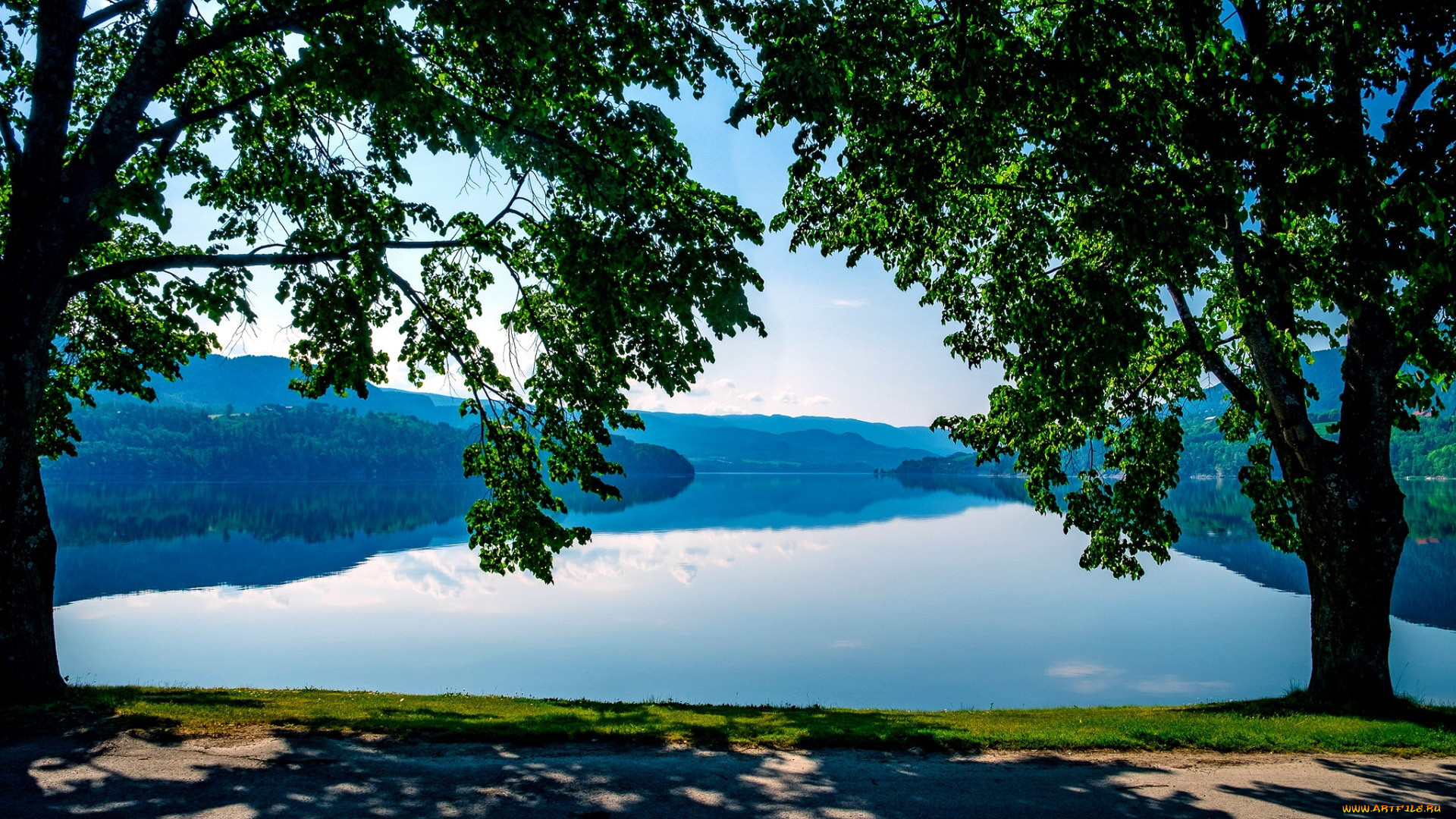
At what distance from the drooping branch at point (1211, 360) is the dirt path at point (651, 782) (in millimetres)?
7542

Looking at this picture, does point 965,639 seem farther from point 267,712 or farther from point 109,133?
point 109,133

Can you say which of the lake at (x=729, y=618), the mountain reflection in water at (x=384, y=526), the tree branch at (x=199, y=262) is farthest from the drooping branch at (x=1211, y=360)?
the mountain reflection in water at (x=384, y=526)

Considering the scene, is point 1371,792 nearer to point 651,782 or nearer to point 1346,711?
point 1346,711

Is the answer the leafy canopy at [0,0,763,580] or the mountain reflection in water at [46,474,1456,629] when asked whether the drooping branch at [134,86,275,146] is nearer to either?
the leafy canopy at [0,0,763,580]

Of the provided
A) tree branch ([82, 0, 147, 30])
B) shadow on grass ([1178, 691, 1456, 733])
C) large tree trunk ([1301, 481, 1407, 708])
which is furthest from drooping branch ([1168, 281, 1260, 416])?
tree branch ([82, 0, 147, 30])

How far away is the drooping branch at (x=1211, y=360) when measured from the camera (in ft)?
47.9

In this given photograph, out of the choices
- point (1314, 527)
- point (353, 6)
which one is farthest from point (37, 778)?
point (1314, 527)

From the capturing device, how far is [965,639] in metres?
32.4

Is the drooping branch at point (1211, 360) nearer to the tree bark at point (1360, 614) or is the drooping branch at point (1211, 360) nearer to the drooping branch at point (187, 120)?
the tree bark at point (1360, 614)

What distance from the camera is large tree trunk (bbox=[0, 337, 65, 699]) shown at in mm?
10602

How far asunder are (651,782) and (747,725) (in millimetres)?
3511

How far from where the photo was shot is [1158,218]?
9016 mm

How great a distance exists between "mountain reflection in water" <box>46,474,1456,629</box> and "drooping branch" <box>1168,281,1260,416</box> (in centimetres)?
2794

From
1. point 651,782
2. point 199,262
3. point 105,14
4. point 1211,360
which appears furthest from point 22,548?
point 1211,360
